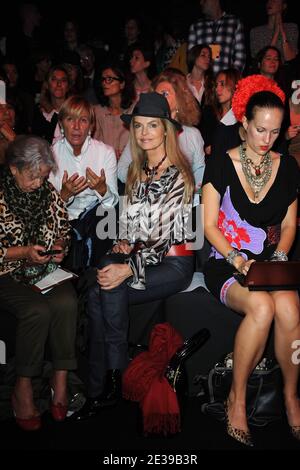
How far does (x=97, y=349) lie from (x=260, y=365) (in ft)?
2.90

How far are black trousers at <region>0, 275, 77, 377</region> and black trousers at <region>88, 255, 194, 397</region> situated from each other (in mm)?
134

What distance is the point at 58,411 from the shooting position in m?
3.16

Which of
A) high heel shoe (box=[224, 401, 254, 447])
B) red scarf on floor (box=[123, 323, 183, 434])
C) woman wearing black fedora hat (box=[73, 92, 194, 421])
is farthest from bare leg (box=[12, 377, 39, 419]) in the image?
high heel shoe (box=[224, 401, 254, 447])

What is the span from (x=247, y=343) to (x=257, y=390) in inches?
13.2

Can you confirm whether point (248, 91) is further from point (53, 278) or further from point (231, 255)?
point (53, 278)

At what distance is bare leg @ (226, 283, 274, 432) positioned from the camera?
2.92 metres

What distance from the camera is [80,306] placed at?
133 inches

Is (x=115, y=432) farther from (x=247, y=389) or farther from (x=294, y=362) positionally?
(x=294, y=362)

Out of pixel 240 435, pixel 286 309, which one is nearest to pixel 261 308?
pixel 286 309

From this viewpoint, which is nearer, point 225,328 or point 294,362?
point 294,362

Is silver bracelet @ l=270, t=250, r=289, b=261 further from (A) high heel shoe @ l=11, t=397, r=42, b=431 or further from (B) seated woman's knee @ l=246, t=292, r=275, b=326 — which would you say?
(A) high heel shoe @ l=11, t=397, r=42, b=431

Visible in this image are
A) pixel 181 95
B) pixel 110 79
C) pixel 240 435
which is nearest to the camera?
pixel 240 435

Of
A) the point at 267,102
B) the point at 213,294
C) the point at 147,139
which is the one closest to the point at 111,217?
the point at 147,139

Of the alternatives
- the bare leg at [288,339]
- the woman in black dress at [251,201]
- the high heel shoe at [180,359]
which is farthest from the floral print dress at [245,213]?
the bare leg at [288,339]
